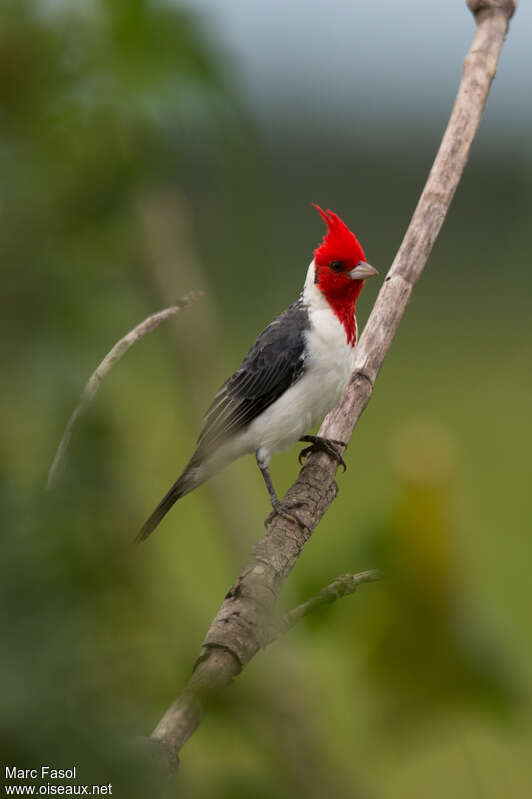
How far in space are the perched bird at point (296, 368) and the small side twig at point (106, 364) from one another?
2.42 m

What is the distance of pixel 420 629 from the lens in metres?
0.43

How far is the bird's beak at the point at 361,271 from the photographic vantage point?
312 cm

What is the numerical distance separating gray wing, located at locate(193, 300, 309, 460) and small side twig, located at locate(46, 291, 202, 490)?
2535mm

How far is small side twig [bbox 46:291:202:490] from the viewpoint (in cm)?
41

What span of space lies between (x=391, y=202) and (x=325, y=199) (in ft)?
5.49

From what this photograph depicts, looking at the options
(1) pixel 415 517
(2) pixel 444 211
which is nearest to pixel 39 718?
(1) pixel 415 517

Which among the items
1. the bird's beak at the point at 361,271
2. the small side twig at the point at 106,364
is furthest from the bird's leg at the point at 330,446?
the small side twig at the point at 106,364

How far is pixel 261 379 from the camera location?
3.21 meters

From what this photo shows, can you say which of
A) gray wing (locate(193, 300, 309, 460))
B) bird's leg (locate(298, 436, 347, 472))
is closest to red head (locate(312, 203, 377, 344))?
gray wing (locate(193, 300, 309, 460))

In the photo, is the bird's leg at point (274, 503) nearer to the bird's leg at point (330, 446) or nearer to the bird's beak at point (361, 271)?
the bird's leg at point (330, 446)

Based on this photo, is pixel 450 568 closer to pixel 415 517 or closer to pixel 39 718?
pixel 415 517

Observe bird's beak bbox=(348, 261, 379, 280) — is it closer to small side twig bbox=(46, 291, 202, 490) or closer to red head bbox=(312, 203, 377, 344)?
red head bbox=(312, 203, 377, 344)

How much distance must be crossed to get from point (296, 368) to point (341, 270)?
15.6 inches

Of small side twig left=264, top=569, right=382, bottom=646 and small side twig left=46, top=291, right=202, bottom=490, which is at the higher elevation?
small side twig left=46, top=291, right=202, bottom=490
